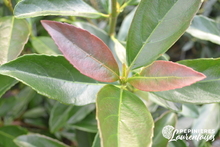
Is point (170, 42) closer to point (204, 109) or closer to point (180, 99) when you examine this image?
point (180, 99)

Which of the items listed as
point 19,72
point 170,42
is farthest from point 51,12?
point 170,42

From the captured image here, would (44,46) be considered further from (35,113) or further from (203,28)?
(203,28)

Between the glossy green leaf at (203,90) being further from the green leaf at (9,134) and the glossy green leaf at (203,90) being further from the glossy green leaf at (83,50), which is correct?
the green leaf at (9,134)

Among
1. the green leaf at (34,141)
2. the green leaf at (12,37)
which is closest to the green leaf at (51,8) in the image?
the green leaf at (12,37)

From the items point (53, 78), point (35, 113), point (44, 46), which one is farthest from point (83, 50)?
point (35, 113)

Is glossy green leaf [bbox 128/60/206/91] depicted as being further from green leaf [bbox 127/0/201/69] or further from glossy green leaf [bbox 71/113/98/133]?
glossy green leaf [bbox 71/113/98/133]
